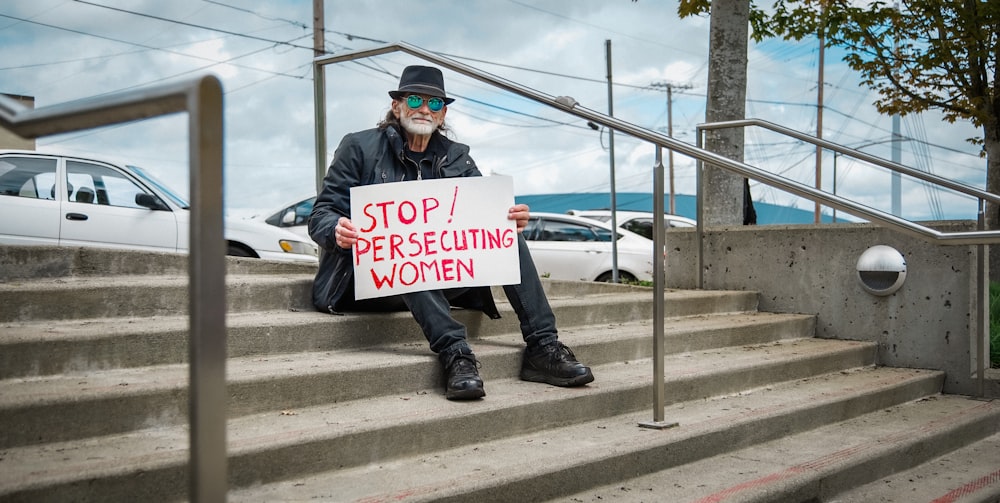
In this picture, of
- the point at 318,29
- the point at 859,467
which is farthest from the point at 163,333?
the point at 318,29

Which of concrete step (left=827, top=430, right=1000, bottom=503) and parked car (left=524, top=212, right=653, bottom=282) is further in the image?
parked car (left=524, top=212, right=653, bottom=282)

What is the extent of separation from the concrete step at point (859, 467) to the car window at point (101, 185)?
6.05 m

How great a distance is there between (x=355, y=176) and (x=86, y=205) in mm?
4586

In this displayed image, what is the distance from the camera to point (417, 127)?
435 cm

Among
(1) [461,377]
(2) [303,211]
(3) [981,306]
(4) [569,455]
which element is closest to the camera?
(4) [569,455]

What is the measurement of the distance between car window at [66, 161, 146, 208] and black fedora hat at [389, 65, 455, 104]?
181 inches

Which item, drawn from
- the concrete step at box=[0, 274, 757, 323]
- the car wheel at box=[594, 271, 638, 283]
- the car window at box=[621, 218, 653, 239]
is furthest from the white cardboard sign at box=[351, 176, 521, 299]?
the car window at box=[621, 218, 653, 239]

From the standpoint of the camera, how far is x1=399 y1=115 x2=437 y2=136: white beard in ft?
14.3

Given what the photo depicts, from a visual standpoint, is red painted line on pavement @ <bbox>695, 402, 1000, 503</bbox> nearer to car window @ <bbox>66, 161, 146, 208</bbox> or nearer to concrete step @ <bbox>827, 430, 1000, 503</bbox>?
concrete step @ <bbox>827, 430, 1000, 503</bbox>

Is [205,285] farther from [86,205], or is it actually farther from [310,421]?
[86,205]

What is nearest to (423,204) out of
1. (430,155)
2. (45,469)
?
(430,155)

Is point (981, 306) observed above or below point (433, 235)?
below

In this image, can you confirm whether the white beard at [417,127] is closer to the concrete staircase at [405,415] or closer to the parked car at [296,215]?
the concrete staircase at [405,415]

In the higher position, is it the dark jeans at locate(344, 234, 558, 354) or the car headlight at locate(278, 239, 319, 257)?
the car headlight at locate(278, 239, 319, 257)
